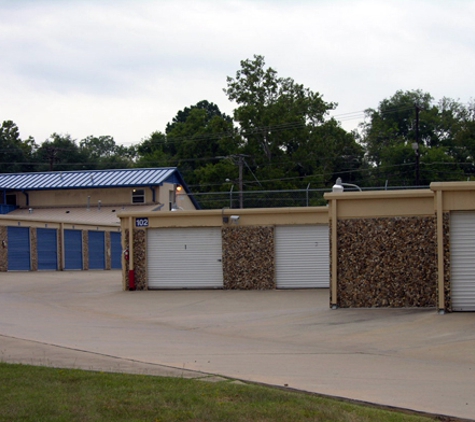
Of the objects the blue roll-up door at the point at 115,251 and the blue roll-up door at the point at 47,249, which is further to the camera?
the blue roll-up door at the point at 115,251

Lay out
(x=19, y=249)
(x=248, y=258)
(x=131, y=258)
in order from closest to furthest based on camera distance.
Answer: (x=248, y=258) → (x=131, y=258) → (x=19, y=249)

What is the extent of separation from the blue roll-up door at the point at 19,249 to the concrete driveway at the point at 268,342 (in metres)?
13.5

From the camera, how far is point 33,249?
38469 mm

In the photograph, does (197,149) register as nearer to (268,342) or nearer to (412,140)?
(412,140)

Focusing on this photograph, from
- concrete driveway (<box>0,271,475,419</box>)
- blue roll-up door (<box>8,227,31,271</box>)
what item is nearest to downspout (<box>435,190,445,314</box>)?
concrete driveway (<box>0,271,475,419</box>)

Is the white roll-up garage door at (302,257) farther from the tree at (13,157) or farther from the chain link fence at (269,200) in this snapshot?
the tree at (13,157)

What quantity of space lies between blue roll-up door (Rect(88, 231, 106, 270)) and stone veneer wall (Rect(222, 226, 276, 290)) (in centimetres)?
2015

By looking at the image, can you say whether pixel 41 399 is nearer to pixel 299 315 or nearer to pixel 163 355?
pixel 163 355

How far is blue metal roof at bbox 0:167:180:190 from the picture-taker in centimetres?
5512

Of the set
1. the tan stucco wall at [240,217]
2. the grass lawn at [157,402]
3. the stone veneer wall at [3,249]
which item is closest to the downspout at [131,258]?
the tan stucco wall at [240,217]

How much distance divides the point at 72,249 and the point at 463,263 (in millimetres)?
29491

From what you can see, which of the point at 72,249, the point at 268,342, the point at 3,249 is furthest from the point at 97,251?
the point at 268,342

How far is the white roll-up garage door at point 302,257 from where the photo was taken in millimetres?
25594

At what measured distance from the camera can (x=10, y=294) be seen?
25.2 meters
